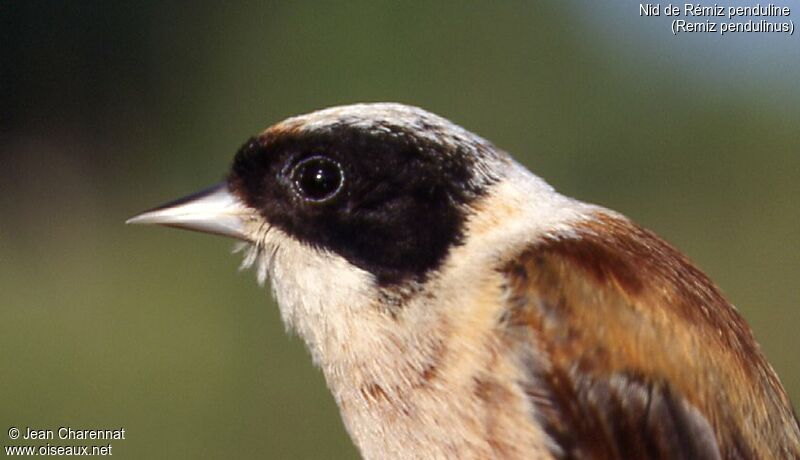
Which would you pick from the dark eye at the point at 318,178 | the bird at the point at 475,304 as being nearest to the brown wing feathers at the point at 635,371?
the bird at the point at 475,304

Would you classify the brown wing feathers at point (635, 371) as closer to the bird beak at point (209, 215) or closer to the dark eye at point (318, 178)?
the dark eye at point (318, 178)

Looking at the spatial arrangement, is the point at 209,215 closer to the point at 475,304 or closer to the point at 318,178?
the point at 318,178

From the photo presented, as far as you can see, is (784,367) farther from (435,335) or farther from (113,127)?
(113,127)

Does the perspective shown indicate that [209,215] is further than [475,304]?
Yes

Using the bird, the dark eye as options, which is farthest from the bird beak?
the dark eye

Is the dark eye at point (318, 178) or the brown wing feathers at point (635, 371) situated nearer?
the brown wing feathers at point (635, 371)

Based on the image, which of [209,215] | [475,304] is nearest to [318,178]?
[209,215]

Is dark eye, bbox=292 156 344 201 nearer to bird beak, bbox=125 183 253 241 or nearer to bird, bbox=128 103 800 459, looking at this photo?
bird, bbox=128 103 800 459
